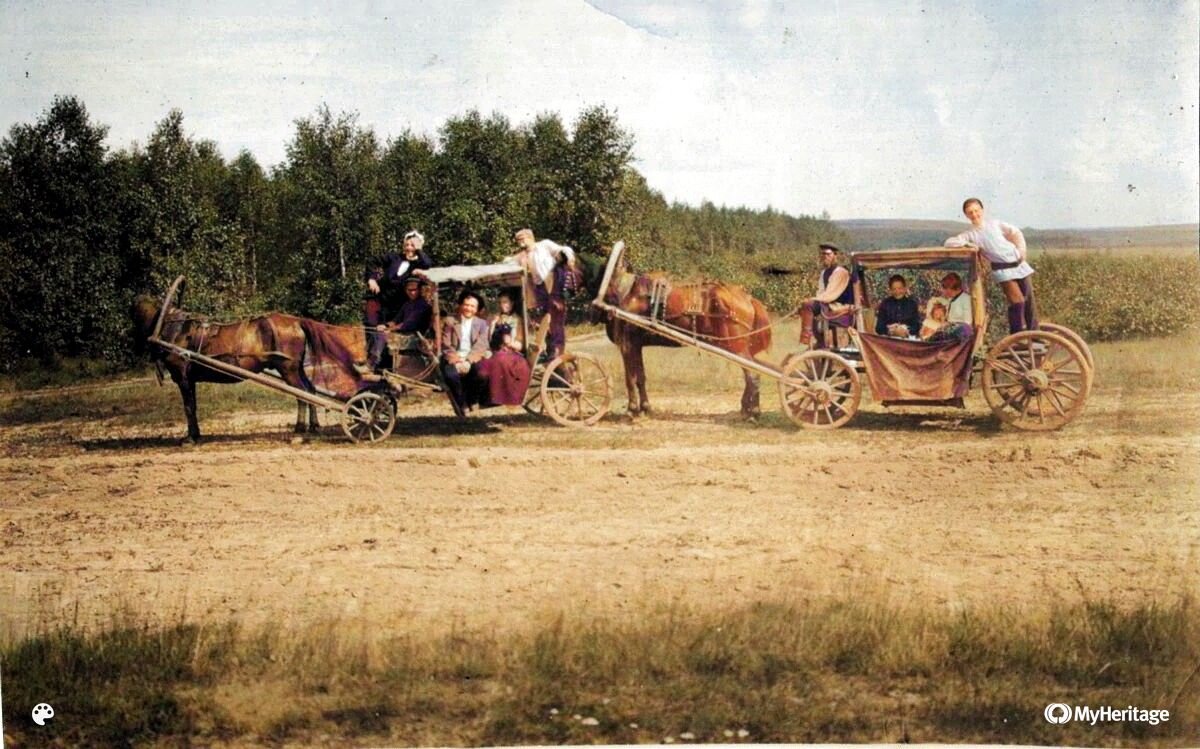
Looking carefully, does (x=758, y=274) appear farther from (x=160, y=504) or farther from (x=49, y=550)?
(x=49, y=550)

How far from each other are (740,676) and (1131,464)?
1967 mm

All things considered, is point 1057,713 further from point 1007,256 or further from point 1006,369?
point 1007,256

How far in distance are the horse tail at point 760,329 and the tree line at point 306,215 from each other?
0.15 m

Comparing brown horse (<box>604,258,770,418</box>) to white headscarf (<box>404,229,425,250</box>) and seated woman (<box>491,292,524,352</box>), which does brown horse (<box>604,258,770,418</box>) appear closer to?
seated woman (<box>491,292,524,352</box>)

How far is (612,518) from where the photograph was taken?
5.71 m

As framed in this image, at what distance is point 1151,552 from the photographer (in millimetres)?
5535

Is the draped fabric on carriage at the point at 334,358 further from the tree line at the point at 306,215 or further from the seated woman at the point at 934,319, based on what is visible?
the seated woman at the point at 934,319

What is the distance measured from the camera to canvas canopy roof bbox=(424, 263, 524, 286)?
6.02 meters

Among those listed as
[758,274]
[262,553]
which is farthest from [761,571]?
[262,553]

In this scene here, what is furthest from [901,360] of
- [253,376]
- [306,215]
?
[253,376]

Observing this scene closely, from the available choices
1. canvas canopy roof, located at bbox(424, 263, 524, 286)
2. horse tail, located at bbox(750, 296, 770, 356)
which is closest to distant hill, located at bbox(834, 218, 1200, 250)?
horse tail, located at bbox(750, 296, 770, 356)

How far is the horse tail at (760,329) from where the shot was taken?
6.02 metres

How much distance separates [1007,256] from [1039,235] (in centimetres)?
16

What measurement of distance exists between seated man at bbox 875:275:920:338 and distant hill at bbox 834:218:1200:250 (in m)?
0.22
